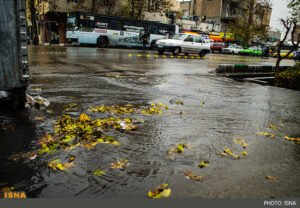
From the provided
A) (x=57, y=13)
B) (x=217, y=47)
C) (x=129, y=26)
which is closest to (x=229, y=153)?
(x=129, y=26)

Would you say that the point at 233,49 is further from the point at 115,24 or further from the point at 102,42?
the point at 102,42

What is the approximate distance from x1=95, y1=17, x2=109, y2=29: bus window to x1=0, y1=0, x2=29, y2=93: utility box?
1034 inches

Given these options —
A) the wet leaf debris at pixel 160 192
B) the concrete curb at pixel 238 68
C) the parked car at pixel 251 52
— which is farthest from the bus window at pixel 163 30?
the wet leaf debris at pixel 160 192

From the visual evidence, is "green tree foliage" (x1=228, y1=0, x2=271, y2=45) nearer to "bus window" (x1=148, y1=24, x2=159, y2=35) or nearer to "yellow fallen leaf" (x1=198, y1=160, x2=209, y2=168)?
"bus window" (x1=148, y1=24, x2=159, y2=35)

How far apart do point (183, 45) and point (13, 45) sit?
20373mm

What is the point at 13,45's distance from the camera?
451cm

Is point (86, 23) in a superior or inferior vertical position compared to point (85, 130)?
superior

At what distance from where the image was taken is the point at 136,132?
171 inches

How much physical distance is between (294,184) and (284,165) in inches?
19.3

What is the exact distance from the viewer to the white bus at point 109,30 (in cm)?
2867

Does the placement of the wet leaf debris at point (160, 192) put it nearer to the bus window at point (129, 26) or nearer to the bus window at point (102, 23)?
the bus window at point (102, 23)

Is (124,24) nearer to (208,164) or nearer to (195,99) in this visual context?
(195,99)

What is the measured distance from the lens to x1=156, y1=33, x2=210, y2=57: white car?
23.4 m

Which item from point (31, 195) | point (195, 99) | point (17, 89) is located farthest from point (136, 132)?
point (195, 99)
